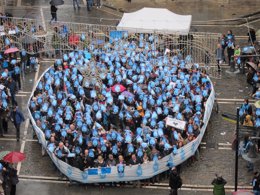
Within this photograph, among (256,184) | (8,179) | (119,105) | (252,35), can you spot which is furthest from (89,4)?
(256,184)

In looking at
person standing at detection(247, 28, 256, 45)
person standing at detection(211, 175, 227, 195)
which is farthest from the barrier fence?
person standing at detection(211, 175, 227, 195)

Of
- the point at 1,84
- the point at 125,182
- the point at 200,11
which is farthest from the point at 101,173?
the point at 200,11

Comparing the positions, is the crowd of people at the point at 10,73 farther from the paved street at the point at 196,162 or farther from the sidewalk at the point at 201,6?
the sidewalk at the point at 201,6

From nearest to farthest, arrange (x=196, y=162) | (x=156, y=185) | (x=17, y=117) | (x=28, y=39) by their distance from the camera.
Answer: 1. (x=156, y=185)
2. (x=196, y=162)
3. (x=17, y=117)
4. (x=28, y=39)

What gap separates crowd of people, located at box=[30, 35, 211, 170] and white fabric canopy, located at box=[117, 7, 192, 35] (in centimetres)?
221

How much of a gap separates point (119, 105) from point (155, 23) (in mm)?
8897

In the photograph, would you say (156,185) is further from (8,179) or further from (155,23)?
(155,23)

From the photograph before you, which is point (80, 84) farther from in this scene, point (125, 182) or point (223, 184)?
point (223, 184)

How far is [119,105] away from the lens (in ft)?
130

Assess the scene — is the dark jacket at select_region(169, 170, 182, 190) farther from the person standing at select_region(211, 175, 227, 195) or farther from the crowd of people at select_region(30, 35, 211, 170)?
the crowd of people at select_region(30, 35, 211, 170)

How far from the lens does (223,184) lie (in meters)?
33.7

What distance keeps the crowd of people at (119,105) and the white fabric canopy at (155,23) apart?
7.25 ft

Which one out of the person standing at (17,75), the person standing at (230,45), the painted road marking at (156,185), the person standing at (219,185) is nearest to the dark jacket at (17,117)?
the painted road marking at (156,185)

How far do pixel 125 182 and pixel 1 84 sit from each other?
28.6ft
